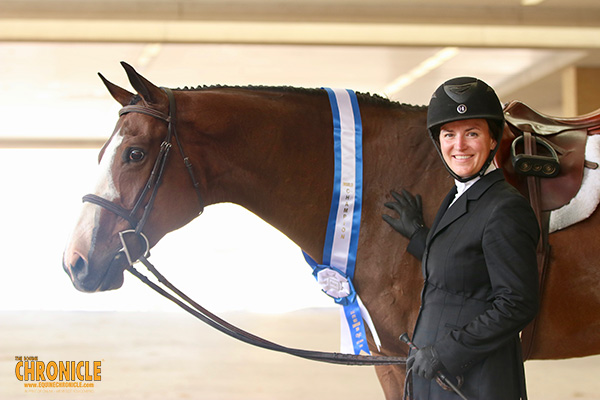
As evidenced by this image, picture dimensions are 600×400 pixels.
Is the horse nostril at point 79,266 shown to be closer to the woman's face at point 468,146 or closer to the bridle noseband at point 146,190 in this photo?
the bridle noseband at point 146,190

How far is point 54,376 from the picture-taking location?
457cm

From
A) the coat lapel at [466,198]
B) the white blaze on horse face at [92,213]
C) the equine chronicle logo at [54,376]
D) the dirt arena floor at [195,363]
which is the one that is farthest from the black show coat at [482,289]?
the equine chronicle logo at [54,376]

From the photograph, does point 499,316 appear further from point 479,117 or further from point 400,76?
point 400,76

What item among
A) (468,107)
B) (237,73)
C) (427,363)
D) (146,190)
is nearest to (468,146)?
(468,107)

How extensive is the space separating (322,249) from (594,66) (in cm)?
805

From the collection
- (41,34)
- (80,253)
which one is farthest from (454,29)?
(80,253)

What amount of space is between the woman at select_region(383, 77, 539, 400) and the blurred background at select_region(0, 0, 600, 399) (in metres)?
3.18

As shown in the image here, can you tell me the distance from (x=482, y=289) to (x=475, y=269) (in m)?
0.05

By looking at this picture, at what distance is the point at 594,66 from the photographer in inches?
339

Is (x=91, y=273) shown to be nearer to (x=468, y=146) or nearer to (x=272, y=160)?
(x=272, y=160)

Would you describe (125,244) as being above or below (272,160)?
below

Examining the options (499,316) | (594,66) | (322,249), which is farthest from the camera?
(594,66)

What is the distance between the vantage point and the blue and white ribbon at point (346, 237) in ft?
6.08

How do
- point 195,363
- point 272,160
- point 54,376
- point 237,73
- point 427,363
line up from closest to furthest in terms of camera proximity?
point 427,363, point 272,160, point 54,376, point 195,363, point 237,73
